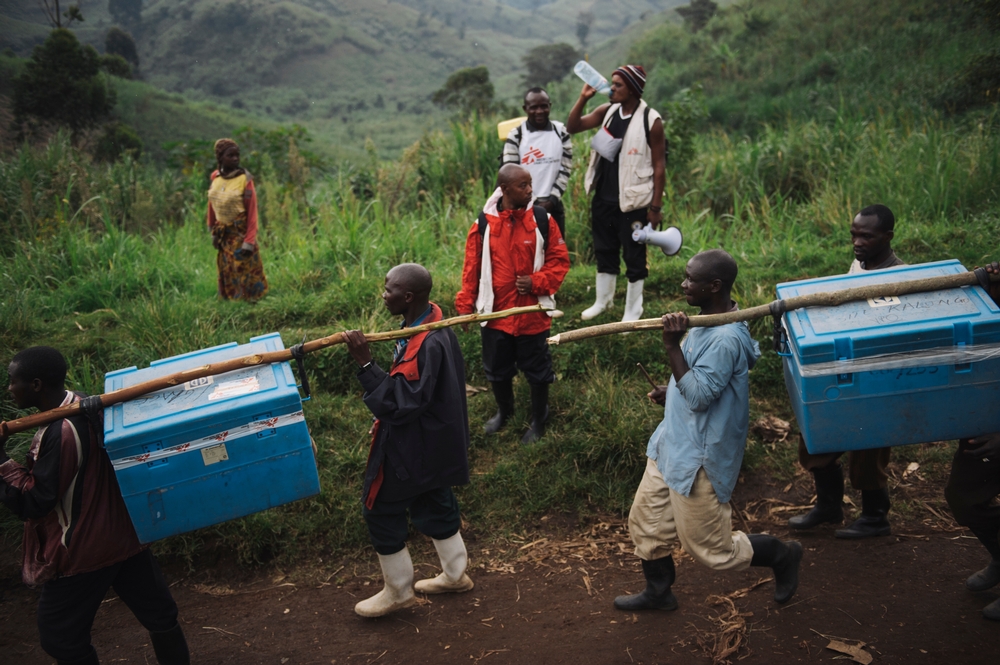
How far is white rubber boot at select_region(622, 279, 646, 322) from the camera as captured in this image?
18.8 ft

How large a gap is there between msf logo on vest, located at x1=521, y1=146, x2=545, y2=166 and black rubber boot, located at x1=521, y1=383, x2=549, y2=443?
1808 mm

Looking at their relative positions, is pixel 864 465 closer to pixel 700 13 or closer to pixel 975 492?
pixel 975 492

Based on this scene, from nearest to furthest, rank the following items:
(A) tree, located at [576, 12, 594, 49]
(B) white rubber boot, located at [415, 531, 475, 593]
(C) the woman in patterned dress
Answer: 1. (B) white rubber boot, located at [415, 531, 475, 593]
2. (C) the woman in patterned dress
3. (A) tree, located at [576, 12, 594, 49]

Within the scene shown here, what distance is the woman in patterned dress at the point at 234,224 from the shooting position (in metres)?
6.52

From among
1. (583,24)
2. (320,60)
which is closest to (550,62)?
(320,60)

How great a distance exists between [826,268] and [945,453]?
84.7 inches

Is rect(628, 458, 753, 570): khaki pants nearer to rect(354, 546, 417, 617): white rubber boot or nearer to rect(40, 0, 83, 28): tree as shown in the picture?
rect(354, 546, 417, 617): white rubber boot

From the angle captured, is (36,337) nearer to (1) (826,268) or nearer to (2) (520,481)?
(2) (520,481)

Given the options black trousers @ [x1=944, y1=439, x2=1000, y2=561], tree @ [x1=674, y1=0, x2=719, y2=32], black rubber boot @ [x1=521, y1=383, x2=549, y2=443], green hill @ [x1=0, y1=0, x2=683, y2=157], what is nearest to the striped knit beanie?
black rubber boot @ [x1=521, y1=383, x2=549, y2=443]

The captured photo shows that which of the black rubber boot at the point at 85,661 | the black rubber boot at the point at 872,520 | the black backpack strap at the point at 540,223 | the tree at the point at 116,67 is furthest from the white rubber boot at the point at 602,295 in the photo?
the tree at the point at 116,67

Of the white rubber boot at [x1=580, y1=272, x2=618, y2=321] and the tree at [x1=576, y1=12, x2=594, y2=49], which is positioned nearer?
the white rubber boot at [x1=580, y1=272, x2=618, y2=321]

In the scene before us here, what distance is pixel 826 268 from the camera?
6.54 metres

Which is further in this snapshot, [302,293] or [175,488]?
[302,293]

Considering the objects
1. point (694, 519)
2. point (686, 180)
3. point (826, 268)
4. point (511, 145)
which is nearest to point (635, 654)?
point (694, 519)
